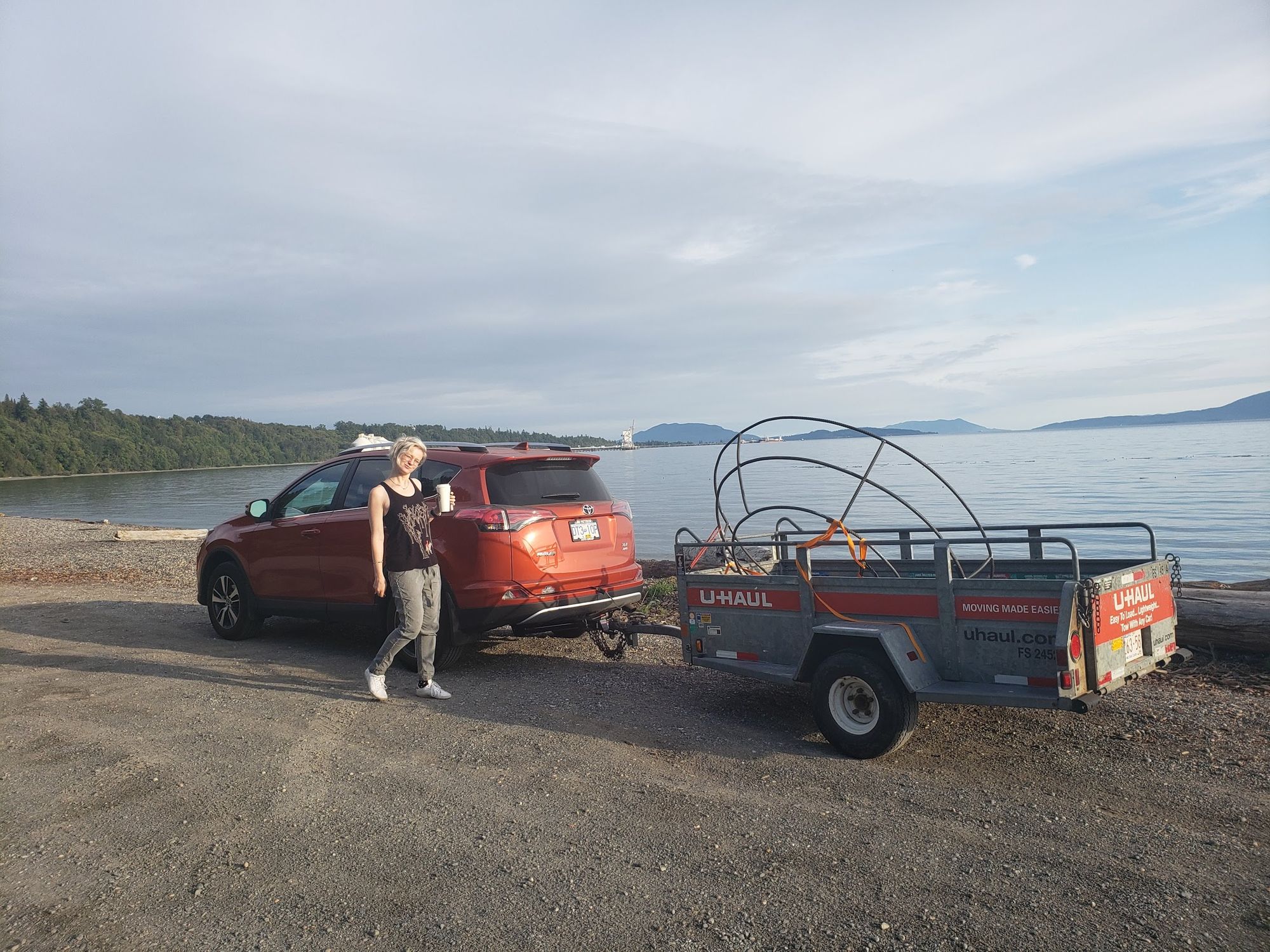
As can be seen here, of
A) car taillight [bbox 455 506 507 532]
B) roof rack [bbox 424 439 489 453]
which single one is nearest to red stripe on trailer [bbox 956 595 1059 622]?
car taillight [bbox 455 506 507 532]

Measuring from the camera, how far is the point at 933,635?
476cm

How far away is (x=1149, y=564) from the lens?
4.99m

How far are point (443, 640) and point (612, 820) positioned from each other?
3.22 m

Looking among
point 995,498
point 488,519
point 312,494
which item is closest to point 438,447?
point 488,519

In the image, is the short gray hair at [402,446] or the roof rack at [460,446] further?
the roof rack at [460,446]

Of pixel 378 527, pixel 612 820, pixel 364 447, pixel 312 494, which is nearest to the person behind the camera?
pixel 612 820

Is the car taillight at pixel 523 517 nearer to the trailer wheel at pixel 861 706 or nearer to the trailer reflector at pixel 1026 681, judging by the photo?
the trailer wheel at pixel 861 706

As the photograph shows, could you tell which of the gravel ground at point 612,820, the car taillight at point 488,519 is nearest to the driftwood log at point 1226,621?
the gravel ground at point 612,820

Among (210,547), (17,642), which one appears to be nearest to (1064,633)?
(210,547)

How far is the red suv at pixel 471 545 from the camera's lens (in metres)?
6.59

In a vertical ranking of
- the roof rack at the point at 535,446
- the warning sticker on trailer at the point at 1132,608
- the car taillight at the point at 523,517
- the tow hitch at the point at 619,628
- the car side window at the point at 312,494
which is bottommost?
the tow hitch at the point at 619,628

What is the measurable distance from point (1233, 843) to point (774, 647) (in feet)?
8.33

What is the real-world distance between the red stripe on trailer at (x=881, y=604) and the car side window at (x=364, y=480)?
4.24 metres

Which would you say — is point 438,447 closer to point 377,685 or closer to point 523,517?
point 523,517
